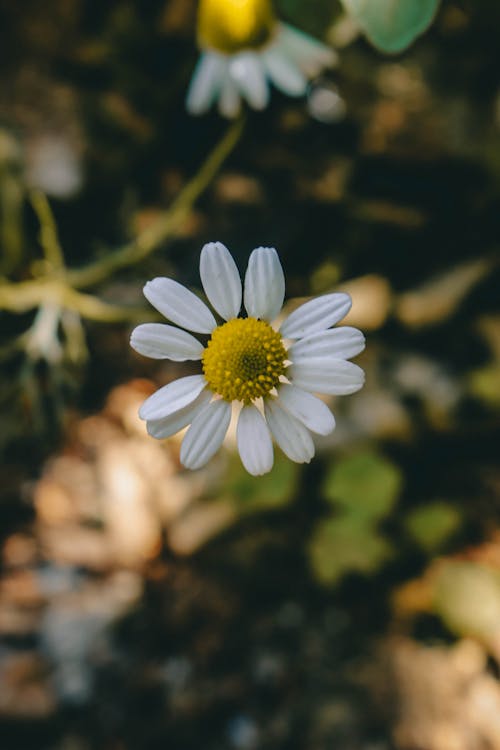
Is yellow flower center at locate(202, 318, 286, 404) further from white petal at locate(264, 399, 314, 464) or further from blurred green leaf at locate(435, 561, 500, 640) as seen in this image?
blurred green leaf at locate(435, 561, 500, 640)

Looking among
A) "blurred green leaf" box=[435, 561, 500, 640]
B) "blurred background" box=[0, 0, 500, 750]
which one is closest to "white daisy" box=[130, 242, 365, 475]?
"blurred background" box=[0, 0, 500, 750]

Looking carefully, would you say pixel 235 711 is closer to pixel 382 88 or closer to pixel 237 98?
pixel 237 98

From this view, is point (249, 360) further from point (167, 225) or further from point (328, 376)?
point (167, 225)

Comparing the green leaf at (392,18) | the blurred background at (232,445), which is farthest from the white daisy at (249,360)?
the blurred background at (232,445)

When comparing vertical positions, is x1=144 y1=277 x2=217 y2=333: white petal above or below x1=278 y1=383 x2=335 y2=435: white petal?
above

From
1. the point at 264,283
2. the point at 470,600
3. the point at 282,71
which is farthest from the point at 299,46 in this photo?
the point at 470,600

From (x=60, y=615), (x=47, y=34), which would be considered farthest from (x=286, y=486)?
(x=47, y=34)

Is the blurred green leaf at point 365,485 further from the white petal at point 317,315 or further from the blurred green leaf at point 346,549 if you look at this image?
the white petal at point 317,315
